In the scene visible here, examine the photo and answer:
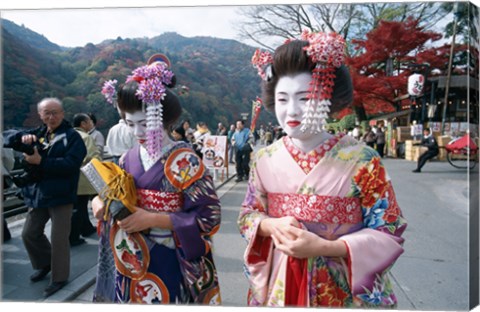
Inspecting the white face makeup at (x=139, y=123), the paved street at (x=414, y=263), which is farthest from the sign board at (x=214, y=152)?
the white face makeup at (x=139, y=123)

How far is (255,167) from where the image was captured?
151 centimetres

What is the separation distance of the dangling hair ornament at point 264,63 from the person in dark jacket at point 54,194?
5.84 feet

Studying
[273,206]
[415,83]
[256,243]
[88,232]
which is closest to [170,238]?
[256,243]

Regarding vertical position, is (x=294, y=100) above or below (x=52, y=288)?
above

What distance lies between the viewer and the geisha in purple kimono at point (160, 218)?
5.16 ft

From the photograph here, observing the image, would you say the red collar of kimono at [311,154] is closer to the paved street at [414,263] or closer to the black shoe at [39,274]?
the paved street at [414,263]

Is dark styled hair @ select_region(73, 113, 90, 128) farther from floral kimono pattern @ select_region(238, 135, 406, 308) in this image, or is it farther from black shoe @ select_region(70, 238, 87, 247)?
floral kimono pattern @ select_region(238, 135, 406, 308)

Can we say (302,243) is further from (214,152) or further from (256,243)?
(214,152)

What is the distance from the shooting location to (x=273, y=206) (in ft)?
4.68

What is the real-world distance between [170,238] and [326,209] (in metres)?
0.77

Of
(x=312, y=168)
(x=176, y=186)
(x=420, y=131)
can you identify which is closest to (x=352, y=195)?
(x=312, y=168)

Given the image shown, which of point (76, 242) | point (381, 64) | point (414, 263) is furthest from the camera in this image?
point (381, 64)

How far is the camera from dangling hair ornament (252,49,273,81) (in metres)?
1.43

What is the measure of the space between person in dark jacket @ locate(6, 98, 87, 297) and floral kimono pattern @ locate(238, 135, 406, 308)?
1.75 m
